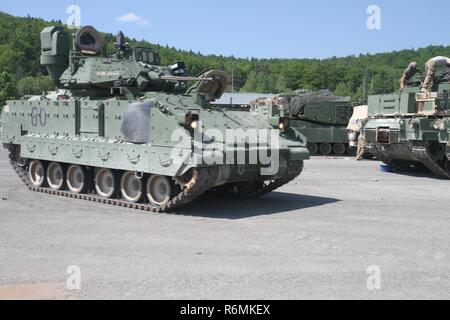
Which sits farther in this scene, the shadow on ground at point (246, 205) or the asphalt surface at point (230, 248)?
the shadow on ground at point (246, 205)

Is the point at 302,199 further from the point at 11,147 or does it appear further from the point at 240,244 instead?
the point at 11,147

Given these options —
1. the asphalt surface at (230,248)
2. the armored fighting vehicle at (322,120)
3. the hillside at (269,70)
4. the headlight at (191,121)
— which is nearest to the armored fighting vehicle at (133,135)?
the headlight at (191,121)

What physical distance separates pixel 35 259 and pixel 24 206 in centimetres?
480

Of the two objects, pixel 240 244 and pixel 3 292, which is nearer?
pixel 3 292

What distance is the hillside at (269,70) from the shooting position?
80688mm

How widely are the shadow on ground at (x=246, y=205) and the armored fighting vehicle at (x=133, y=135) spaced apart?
1.13 ft

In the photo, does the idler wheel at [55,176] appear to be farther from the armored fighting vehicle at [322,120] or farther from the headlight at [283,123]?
the armored fighting vehicle at [322,120]

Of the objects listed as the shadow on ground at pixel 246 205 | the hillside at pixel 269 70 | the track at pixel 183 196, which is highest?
the hillside at pixel 269 70

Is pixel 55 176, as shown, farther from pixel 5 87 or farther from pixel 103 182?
pixel 5 87

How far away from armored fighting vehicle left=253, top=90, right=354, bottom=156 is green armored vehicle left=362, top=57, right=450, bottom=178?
27.3 feet

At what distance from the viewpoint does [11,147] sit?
1600cm
